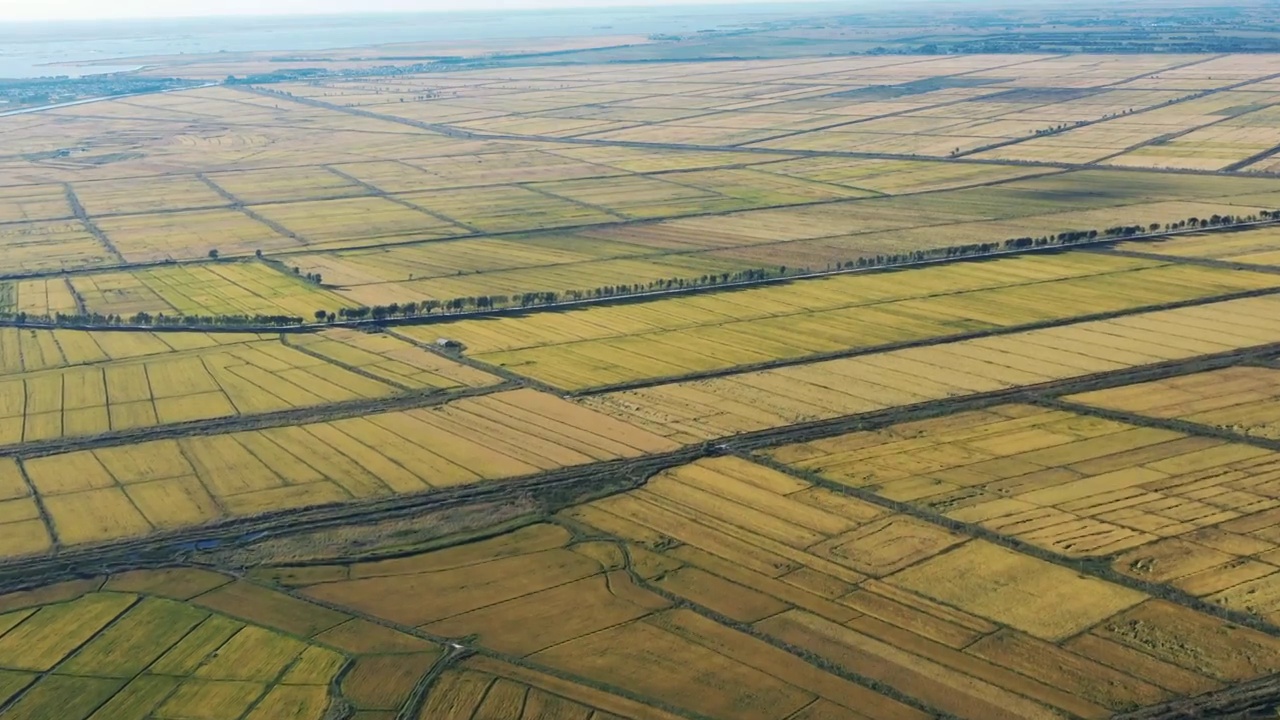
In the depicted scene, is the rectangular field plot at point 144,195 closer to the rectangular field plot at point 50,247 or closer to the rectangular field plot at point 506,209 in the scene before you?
the rectangular field plot at point 50,247

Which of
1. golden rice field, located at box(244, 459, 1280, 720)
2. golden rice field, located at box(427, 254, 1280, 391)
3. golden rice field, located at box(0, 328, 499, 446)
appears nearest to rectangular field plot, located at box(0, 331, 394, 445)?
golden rice field, located at box(0, 328, 499, 446)

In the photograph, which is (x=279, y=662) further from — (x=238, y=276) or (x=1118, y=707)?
(x=238, y=276)

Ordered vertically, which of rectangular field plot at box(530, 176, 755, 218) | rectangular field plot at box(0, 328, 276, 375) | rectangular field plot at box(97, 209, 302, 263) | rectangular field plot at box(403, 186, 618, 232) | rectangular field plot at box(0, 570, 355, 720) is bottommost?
rectangular field plot at box(0, 570, 355, 720)

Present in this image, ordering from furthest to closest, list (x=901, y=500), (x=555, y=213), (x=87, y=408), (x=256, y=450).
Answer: (x=555, y=213) < (x=87, y=408) < (x=256, y=450) < (x=901, y=500)

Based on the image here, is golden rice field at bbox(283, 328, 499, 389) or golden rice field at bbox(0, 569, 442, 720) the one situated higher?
golden rice field at bbox(283, 328, 499, 389)

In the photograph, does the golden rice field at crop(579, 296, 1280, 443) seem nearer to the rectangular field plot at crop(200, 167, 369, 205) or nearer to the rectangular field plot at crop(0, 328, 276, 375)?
the rectangular field plot at crop(0, 328, 276, 375)

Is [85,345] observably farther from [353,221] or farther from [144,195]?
[144,195]

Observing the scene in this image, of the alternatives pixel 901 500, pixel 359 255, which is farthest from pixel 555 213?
pixel 901 500
